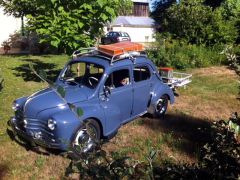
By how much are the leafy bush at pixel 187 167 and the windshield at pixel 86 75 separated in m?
4.90

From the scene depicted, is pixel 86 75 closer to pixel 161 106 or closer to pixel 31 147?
pixel 31 147

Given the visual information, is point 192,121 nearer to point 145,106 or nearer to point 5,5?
point 145,106

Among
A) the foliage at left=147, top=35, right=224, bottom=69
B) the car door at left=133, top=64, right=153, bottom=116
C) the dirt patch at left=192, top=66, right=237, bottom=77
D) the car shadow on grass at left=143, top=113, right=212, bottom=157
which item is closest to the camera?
the car shadow on grass at left=143, top=113, right=212, bottom=157

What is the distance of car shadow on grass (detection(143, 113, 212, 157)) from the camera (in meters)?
7.49

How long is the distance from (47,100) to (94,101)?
902 mm

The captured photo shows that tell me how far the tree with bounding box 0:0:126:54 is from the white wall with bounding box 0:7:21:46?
55.8 feet

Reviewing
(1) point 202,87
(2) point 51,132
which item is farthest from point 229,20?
(2) point 51,132

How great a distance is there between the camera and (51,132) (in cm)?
645

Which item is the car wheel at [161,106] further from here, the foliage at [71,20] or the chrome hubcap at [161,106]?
the foliage at [71,20]

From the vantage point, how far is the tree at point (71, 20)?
10250 mm

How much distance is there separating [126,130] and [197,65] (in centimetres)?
1092

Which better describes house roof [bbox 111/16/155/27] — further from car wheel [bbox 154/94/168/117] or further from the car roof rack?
the car roof rack

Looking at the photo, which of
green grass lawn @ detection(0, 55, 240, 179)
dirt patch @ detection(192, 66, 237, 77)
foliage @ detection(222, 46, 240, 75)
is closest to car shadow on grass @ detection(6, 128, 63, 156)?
green grass lawn @ detection(0, 55, 240, 179)

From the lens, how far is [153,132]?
825cm
